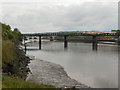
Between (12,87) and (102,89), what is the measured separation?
544 inches

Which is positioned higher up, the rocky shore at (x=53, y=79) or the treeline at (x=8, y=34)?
the treeline at (x=8, y=34)

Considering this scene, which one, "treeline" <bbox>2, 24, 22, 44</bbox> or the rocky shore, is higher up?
"treeline" <bbox>2, 24, 22, 44</bbox>

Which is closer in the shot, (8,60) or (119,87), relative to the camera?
(119,87)

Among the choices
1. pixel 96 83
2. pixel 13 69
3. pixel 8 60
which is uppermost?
pixel 8 60

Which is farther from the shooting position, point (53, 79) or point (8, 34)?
point (8, 34)

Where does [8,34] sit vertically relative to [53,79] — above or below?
above

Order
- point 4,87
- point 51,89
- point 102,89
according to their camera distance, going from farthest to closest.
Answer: point 102,89, point 51,89, point 4,87

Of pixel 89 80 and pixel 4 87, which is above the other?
pixel 4 87

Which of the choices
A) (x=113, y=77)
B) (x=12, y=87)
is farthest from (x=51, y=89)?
(x=113, y=77)

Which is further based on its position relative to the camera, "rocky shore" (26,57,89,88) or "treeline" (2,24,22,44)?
"treeline" (2,24,22,44)

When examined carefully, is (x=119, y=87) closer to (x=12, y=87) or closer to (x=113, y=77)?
(x=113, y=77)

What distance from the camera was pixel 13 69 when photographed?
83.0 feet

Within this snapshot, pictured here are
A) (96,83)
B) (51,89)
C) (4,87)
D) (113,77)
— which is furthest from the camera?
(113,77)

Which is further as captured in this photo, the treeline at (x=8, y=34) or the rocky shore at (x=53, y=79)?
the treeline at (x=8, y=34)
